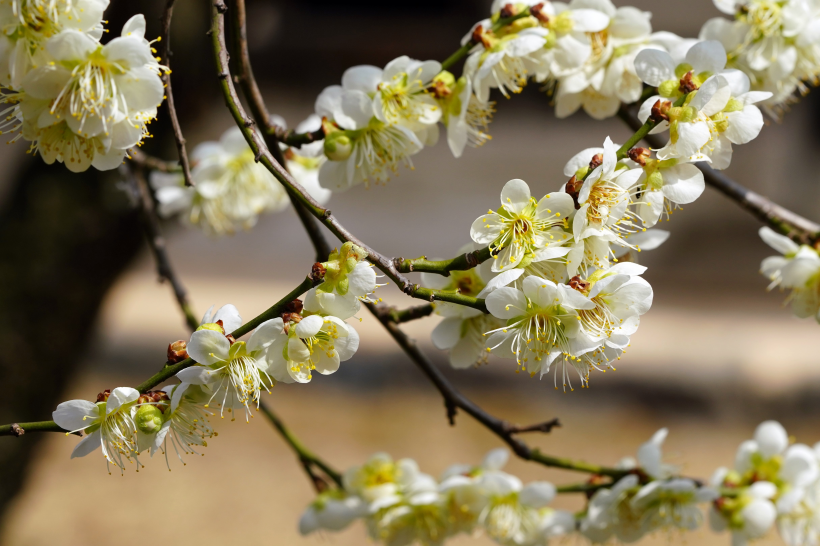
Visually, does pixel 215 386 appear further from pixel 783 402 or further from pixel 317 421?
pixel 783 402

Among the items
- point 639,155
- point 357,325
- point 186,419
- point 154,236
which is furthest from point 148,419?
point 357,325

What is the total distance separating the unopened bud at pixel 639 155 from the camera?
452mm

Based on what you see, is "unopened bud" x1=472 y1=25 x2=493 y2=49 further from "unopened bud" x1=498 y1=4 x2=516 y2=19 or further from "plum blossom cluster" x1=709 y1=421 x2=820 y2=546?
"plum blossom cluster" x1=709 y1=421 x2=820 y2=546

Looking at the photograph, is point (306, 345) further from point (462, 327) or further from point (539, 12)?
point (539, 12)

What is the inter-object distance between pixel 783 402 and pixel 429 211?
78.2 inches

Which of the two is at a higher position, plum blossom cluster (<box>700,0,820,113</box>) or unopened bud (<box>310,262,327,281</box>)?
plum blossom cluster (<box>700,0,820,113</box>)

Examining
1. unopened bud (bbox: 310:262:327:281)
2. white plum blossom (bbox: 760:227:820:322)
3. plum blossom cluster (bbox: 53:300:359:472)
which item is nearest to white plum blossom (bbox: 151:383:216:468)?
plum blossom cluster (bbox: 53:300:359:472)

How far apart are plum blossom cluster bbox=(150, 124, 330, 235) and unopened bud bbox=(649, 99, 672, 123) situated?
53 cm

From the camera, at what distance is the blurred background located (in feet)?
3.52

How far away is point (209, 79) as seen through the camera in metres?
1.22

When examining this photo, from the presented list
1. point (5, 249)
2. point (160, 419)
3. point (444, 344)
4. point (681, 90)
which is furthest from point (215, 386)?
point (5, 249)

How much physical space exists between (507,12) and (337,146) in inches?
7.9

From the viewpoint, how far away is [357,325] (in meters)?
3.00

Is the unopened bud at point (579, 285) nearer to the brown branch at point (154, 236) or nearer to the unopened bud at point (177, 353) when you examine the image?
the unopened bud at point (177, 353)
